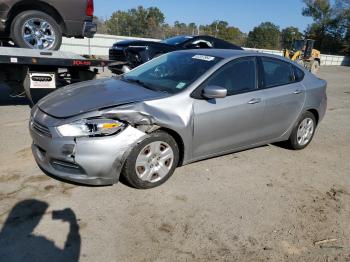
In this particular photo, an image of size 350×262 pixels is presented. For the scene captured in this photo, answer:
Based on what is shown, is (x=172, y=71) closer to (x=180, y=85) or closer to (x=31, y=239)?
(x=180, y=85)

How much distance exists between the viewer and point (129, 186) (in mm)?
4137

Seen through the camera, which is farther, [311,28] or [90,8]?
[311,28]

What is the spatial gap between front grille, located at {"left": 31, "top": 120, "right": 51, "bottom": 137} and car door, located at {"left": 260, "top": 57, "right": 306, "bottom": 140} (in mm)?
2756

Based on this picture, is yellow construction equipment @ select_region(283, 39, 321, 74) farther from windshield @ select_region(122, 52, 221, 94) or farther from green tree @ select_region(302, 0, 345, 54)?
green tree @ select_region(302, 0, 345, 54)

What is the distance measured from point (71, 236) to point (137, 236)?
55cm

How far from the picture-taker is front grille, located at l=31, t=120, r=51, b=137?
150 inches

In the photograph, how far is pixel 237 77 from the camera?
15.8ft

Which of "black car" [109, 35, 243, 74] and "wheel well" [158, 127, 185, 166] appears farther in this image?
"black car" [109, 35, 243, 74]

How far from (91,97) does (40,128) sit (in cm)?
63

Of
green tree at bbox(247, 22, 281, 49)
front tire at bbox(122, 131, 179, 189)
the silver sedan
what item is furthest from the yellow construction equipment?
green tree at bbox(247, 22, 281, 49)

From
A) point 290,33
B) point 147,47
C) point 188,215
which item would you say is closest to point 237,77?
point 188,215

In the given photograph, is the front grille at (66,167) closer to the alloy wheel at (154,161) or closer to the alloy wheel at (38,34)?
the alloy wheel at (154,161)

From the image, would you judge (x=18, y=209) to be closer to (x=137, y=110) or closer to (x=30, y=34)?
(x=137, y=110)

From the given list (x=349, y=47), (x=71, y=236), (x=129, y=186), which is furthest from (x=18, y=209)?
(x=349, y=47)
